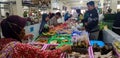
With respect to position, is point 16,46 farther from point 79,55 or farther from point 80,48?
point 80,48

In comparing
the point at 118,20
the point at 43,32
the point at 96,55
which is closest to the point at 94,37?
the point at 118,20

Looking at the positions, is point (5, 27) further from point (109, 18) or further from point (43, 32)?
point (109, 18)

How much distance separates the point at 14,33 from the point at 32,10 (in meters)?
6.26

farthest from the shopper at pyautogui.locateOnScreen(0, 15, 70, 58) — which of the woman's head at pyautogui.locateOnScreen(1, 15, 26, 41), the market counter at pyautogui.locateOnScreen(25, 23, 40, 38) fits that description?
the market counter at pyautogui.locateOnScreen(25, 23, 40, 38)

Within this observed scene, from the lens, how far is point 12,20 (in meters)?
2.49

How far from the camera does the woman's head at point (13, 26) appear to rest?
2488mm

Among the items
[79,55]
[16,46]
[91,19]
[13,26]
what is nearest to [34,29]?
[91,19]

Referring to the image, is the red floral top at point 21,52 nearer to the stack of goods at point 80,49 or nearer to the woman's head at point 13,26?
the woman's head at point 13,26

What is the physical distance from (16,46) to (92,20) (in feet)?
13.8

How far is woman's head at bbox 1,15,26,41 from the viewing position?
A: 249cm

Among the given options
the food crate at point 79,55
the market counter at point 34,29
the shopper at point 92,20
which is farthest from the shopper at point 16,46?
the shopper at point 92,20

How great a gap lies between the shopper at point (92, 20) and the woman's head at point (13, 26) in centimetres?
364

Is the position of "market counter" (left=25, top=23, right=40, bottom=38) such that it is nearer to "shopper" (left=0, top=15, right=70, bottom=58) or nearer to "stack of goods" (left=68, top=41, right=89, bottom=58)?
"stack of goods" (left=68, top=41, right=89, bottom=58)

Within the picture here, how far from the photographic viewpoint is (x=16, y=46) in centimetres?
200
